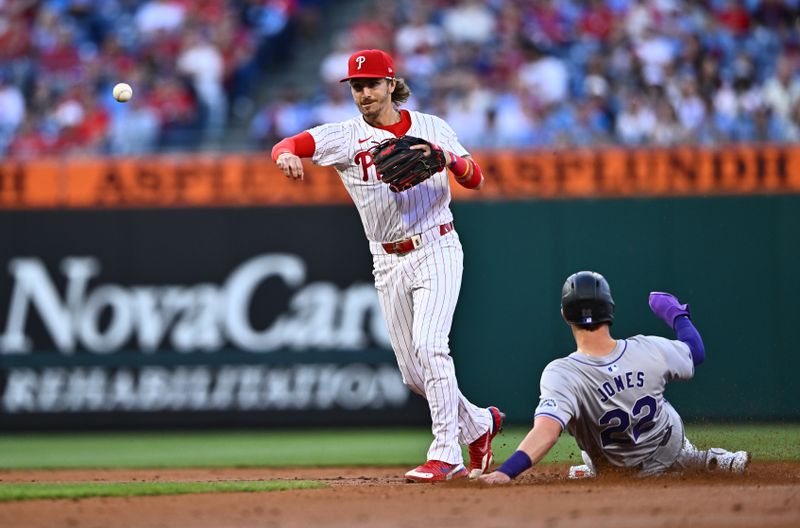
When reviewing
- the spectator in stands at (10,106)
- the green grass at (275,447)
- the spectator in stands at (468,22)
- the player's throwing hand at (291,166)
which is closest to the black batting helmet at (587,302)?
the player's throwing hand at (291,166)

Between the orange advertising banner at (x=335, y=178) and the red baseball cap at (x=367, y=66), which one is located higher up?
the red baseball cap at (x=367, y=66)

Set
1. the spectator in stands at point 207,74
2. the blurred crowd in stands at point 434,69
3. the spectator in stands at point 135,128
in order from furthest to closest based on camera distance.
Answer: the spectator in stands at point 207,74 → the blurred crowd in stands at point 434,69 → the spectator in stands at point 135,128

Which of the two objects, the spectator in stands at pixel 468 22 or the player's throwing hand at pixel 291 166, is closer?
the player's throwing hand at pixel 291 166

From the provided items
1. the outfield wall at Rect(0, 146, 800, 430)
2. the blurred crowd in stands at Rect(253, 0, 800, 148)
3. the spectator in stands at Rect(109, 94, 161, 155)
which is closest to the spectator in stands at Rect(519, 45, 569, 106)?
the blurred crowd in stands at Rect(253, 0, 800, 148)

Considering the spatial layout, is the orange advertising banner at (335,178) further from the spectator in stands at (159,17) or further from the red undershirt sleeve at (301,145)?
the red undershirt sleeve at (301,145)

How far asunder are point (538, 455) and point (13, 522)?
2051 mm

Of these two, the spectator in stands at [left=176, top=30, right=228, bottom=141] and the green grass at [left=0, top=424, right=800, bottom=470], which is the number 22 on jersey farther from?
the spectator in stands at [left=176, top=30, right=228, bottom=141]

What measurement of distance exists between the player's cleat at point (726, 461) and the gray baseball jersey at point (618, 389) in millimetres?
421

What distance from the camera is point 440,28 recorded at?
13523 mm

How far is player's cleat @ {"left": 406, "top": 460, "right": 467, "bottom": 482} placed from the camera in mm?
5738

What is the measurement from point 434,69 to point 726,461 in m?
7.66

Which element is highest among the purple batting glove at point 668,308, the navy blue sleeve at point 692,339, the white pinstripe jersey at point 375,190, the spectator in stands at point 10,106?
the spectator in stands at point 10,106

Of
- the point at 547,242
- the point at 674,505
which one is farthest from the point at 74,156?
the point at 674,505

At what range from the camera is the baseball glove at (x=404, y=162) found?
5.61 metres
